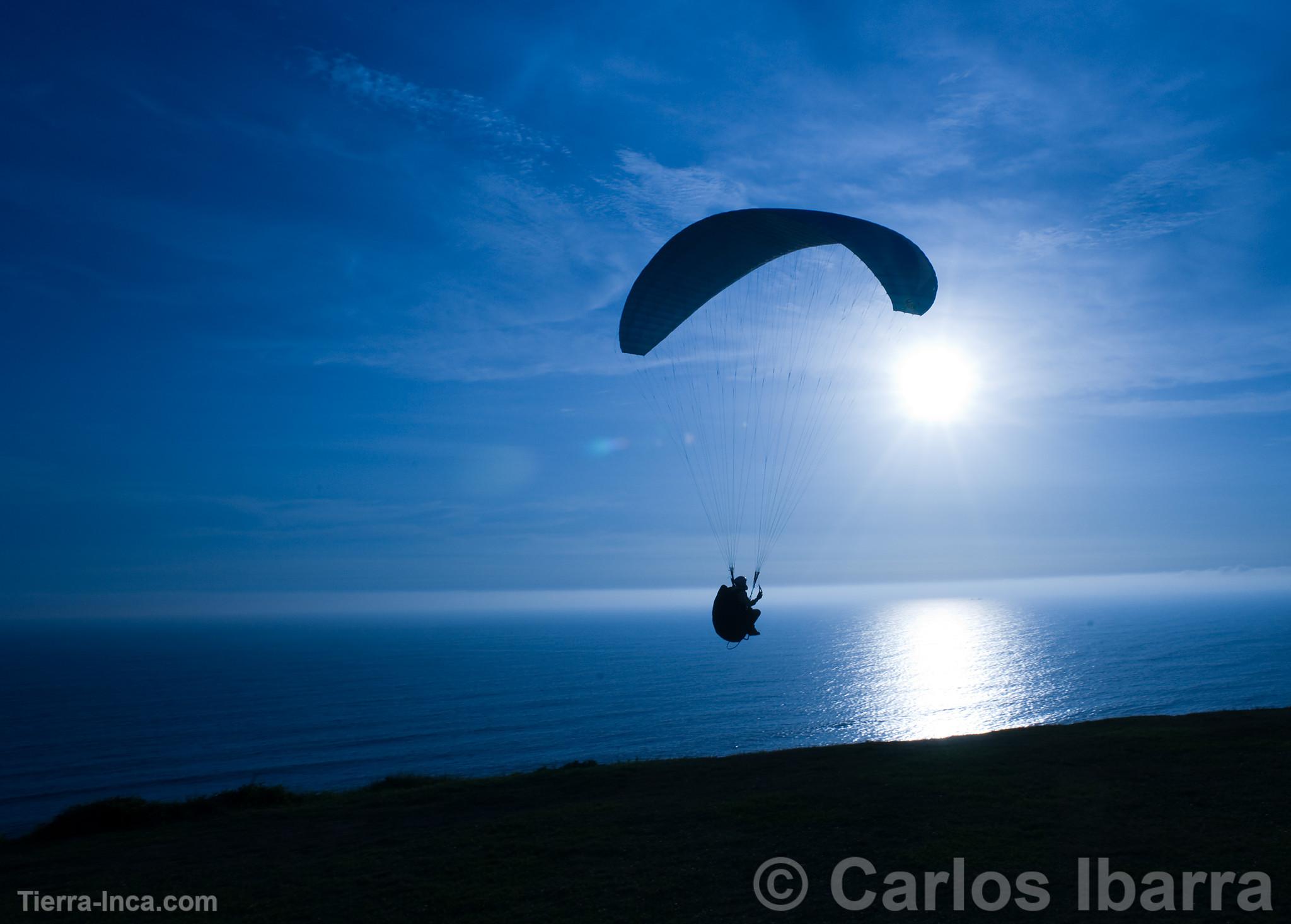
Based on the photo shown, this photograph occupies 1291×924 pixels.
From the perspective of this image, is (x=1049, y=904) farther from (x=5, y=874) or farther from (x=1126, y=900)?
(x=5, y=874)

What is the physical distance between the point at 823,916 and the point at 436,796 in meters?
13.6

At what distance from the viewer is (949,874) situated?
35.4 ft

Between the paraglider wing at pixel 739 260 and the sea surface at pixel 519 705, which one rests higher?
the paraglider wing at pixel 739 260

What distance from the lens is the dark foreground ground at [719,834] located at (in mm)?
10773

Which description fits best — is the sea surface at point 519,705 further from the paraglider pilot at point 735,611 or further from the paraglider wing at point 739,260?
the paraglider wing at point 739,260

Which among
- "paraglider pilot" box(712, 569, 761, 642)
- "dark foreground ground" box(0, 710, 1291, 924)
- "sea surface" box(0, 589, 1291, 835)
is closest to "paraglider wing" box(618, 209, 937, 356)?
"paraglider pilot" box(712, 569, 761, 642)

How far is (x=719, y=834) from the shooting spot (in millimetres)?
13664

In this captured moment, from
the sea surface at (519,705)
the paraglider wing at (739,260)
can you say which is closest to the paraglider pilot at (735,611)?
the paraglider wing at (739,260)

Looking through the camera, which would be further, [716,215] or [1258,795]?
[716,215]

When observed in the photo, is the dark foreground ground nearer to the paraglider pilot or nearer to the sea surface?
the paraglider pilot

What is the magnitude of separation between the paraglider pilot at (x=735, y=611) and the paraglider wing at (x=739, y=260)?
273 inches

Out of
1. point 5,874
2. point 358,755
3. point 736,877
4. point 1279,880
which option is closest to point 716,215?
point 736,877

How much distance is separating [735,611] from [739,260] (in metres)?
9.16

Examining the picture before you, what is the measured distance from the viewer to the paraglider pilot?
1634 cm
